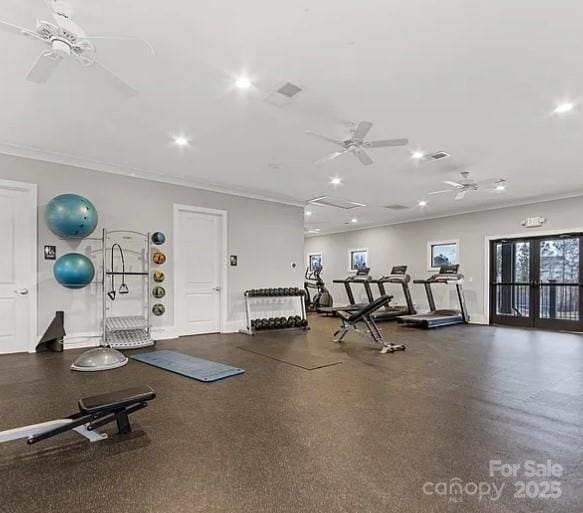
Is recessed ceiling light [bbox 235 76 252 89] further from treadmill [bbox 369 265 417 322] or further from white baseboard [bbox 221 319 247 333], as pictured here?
treadmill [bbox 369 265 417 322]

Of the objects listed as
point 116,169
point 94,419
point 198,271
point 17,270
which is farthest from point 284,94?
point 17,270

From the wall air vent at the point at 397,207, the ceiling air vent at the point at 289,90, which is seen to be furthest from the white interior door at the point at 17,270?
the wall air vent at the point at 397,207

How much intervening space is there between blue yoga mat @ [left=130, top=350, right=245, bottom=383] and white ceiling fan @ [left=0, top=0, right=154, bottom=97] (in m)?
2.99

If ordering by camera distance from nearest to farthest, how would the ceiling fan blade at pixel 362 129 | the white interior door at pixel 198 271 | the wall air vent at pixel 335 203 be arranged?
the ceiling fan blade at pixel 362 129
the white interior door at pixel 198 271
the wall air vent at pixel 335 203

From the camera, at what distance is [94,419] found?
256cm

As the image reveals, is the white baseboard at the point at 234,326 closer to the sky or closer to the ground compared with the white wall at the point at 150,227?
closer to the ground

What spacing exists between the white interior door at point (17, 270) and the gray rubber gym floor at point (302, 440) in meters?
0.65

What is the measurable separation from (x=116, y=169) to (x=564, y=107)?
245 inches

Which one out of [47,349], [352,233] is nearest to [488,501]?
[47,349]

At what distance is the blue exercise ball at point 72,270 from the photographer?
515 cm

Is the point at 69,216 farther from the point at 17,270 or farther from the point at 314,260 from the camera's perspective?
the point at 314,260

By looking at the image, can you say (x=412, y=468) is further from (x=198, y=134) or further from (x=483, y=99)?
(x=198, y=134)

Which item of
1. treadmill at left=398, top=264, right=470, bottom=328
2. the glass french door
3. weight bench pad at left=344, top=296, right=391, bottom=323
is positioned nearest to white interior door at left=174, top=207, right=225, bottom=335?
weight bench pad at left=344, top=296, right=391, bottom=323

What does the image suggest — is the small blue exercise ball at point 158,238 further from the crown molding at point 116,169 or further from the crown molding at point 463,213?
the crown molding at point 463,213
